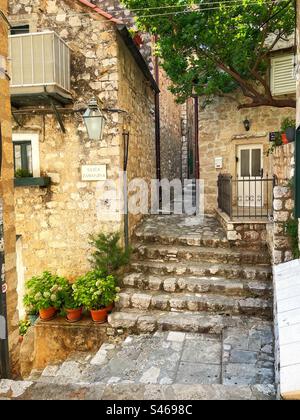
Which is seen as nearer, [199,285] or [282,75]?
[199,285]

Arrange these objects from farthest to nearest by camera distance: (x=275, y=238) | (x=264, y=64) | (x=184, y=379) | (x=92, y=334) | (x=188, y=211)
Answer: (x=188, y=211) → (x=264, y=64) → (x=92, y=334) → (x=275, y=238) → (x=184, y=379)

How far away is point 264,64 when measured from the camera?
342 inches

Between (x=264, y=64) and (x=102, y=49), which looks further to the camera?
(x=264, y=64)

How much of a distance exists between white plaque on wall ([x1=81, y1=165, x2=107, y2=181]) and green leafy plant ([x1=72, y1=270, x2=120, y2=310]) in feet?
6.14

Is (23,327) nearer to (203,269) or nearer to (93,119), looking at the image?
(203,269)

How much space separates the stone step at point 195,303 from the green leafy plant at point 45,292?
109 cm

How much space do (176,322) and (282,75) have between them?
723 centimetres

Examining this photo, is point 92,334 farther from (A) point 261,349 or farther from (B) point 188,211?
(B) point 188,211

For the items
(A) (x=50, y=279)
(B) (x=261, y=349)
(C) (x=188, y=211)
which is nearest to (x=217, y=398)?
(B) (x=261, y=349)

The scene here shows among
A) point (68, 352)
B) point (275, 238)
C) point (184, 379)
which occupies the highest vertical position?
point (275, 238)

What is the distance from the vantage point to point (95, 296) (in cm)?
549

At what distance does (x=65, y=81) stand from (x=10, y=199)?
3.67 meters

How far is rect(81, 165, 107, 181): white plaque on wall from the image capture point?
624cm

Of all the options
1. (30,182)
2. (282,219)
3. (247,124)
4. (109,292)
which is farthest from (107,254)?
(247,124)
